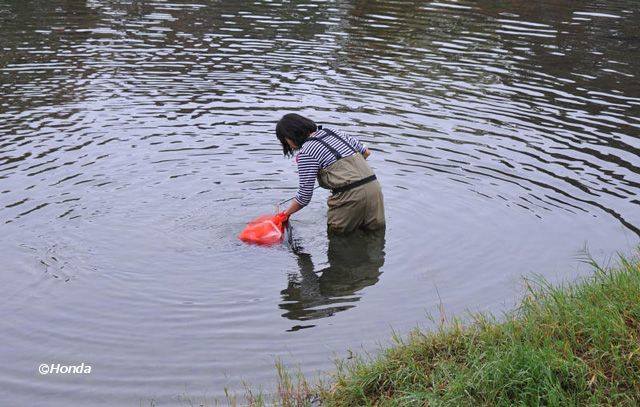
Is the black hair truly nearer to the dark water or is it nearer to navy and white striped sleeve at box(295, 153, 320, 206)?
navy and white striped sleeve at box(295, 153, 320, 206)

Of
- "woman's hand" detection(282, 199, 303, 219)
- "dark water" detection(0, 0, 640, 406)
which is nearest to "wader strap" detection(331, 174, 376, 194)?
"woman's hand" detection(282, 199, 303, 219)

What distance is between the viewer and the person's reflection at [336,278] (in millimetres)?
8594

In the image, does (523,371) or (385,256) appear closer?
(523,371)

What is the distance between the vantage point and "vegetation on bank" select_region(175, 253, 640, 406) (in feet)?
18.8

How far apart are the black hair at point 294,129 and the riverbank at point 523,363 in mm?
3656

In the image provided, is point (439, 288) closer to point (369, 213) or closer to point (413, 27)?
point (369, 213)

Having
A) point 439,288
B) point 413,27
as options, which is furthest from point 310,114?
point 413,27

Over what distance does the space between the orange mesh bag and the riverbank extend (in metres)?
3.26

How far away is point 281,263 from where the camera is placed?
31.8 ft

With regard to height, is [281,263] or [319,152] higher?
[319,152]

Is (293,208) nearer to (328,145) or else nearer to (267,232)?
(267,232)

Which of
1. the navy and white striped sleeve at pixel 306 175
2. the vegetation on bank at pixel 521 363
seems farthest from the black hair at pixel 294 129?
the vegetation on bank at pixel 521 363

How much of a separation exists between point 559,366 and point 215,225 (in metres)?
5.72

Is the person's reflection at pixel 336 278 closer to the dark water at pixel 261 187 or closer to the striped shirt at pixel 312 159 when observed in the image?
the dark water at pixel 261 187
